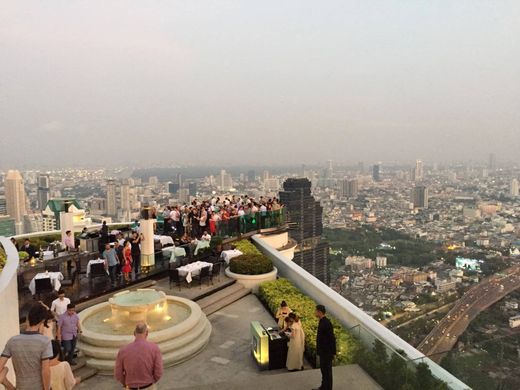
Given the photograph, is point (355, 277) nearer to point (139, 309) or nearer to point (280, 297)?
point (280, 297)

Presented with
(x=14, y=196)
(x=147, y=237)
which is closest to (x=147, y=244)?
(x=147, y=237)

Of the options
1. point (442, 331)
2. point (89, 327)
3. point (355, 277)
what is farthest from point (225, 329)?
point (355, 277)

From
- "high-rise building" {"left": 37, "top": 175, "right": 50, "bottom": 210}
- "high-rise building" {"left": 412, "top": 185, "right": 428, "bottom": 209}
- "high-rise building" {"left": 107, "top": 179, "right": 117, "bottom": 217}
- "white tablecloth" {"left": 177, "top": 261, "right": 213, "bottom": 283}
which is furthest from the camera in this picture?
"high-rise building" {"left": 412, "top": 185, "right": 428, "bottom": 209}

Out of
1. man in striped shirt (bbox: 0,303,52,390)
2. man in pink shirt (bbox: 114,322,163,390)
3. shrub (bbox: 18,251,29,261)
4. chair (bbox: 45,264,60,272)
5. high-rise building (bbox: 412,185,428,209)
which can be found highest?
man in striped shirt (bbox: 0,303,52,390)

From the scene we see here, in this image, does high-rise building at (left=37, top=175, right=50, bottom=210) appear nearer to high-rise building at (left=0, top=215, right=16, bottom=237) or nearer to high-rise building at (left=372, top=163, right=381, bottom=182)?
high-rise building at (left=0, top=215, right=16, bottom=237)

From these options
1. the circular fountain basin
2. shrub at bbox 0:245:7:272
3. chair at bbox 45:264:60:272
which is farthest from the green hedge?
shrub at bbox 0:245:7:272

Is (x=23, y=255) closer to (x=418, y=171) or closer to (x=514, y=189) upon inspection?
(x=514, y=189)

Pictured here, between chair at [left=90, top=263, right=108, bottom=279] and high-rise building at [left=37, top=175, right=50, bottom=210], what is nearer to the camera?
chair at [left=90, top=263, right=108, bottom=279]
